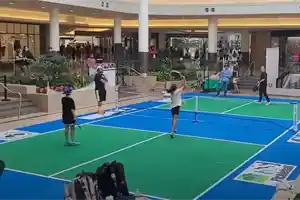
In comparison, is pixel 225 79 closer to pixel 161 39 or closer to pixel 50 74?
pixel 50 74

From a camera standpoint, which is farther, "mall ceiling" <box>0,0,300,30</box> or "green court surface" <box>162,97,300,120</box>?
"mall ceiling" <box>0,0,300,30</box>

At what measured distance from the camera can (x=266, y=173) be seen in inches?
405

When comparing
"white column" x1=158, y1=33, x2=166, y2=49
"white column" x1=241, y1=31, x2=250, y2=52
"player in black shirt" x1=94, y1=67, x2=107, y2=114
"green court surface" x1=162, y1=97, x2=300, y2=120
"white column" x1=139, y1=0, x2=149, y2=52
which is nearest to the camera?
"player in black shirt" x1=94, y1=67, x2=107, y2=114

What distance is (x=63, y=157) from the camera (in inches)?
460

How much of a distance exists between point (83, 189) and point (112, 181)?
0.56m

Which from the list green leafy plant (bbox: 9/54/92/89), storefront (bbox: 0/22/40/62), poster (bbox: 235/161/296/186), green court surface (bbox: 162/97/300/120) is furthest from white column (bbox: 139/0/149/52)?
poster (bbox: 235/161/296/186)

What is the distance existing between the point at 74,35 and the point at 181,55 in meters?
11.3

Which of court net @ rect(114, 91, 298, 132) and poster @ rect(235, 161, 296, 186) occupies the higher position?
court net @ rect(114, 91, 298, 132)

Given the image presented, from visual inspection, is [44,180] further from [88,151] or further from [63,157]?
[88,151]

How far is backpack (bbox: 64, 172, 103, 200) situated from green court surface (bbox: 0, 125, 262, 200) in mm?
2184

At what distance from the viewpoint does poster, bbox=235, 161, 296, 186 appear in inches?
384

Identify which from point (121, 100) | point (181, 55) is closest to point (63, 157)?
point (121, 100)

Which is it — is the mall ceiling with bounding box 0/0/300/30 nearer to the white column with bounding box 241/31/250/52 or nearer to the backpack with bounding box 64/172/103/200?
the white column with bounding box 241/31/250/52

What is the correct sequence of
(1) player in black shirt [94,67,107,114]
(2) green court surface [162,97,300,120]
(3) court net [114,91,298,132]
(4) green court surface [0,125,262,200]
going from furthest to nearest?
(2) green court surface [162,97,300,120], (1) player in black shirt [94,67,107,114], (3) court net [114,91,298,132], (4) green court surface [0,125,262,200]
